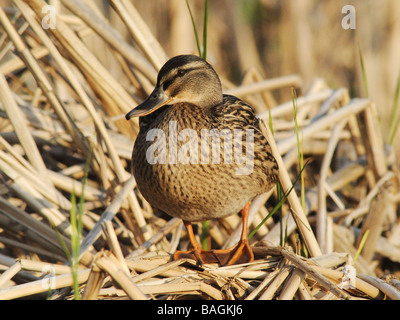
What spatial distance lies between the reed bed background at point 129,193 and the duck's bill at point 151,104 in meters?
0.28

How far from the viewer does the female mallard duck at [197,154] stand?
8.11 ft

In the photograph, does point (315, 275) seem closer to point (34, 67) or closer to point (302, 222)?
point (302, 222)

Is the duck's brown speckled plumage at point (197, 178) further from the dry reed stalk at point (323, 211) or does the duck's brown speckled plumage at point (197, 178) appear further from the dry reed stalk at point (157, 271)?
the dry reed stalk at point (323, 211)

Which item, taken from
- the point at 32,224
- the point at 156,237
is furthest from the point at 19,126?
the point at 156,237

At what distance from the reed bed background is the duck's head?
34cm

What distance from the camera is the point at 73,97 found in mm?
3844

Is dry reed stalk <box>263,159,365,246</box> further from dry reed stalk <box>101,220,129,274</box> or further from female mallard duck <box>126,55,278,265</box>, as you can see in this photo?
dry reed stalk <box>101,220,129,274</box>

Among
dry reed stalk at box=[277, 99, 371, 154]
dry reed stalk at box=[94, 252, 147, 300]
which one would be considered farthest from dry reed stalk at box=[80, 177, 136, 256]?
dry reed stalk at box=[277, 99, 371, 154]

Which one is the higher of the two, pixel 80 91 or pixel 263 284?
pixel 80 91

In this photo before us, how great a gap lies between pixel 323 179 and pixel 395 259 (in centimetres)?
63

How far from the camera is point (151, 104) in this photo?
259 cm

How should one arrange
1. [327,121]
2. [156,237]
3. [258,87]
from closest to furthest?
[156,237] → [327,121] → [258,87]

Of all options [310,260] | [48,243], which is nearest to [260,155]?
[310,260]

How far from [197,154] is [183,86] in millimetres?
374
